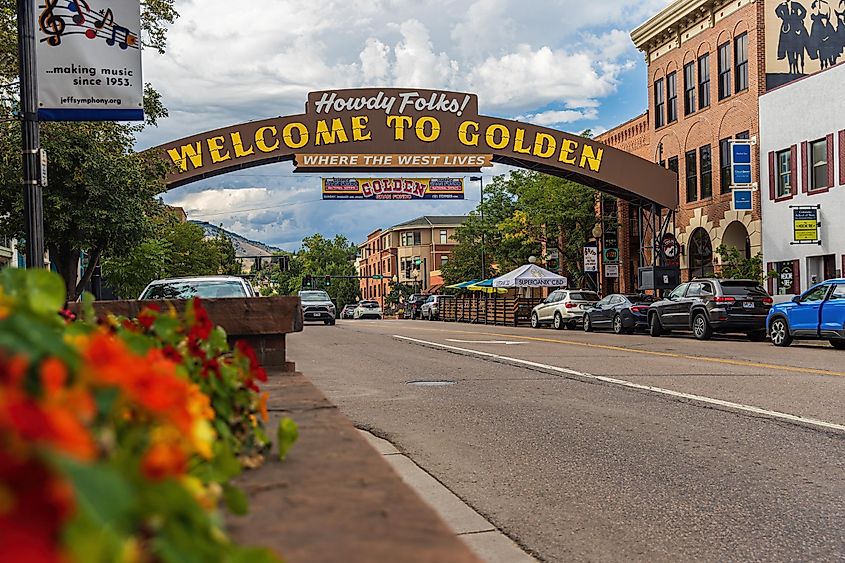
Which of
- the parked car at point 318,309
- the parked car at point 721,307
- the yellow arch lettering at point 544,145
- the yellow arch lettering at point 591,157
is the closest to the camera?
the parked car at point 721,307

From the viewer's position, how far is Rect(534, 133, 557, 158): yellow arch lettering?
36562 mm

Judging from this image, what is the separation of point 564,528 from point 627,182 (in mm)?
32896

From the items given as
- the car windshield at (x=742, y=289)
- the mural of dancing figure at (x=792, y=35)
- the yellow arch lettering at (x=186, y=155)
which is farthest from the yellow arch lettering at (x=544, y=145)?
the yellow arch lettering at (x=186, y=155)

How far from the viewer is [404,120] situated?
36062 millimetres

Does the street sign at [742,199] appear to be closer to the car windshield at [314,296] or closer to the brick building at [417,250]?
the car windshield at [314,296]

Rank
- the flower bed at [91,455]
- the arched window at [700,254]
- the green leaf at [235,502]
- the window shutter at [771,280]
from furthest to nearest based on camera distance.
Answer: the arched window at [700,254] < the window shutter at [771,280] < the green leaf at [235,502] < the flower bed at [91,455]

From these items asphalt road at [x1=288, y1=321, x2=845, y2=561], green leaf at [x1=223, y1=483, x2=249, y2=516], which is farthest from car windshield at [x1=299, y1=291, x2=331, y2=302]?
green leaf at [x1=223, y1=483, x2=249, y2=516]

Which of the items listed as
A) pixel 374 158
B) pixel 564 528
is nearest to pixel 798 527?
pixel 564 528

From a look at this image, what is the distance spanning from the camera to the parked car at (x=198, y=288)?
14.6 meters

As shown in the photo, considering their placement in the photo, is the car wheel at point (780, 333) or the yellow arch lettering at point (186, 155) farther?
the yellow arch lettering at point (186, 155)

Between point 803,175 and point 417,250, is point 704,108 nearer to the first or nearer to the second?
point 803,175

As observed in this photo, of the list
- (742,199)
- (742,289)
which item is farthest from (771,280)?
(742,289)

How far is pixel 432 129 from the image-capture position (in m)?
36.1

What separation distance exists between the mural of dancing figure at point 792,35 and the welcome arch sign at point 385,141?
7.56 metres
